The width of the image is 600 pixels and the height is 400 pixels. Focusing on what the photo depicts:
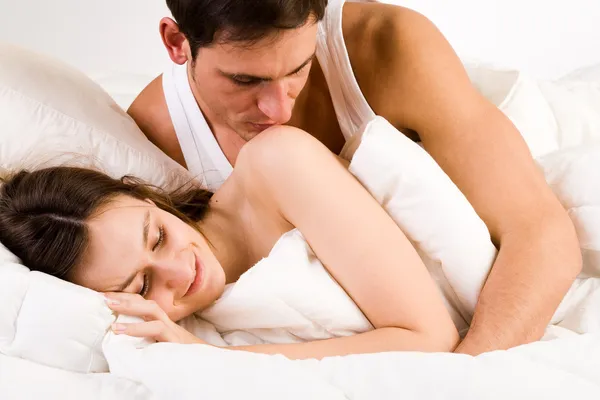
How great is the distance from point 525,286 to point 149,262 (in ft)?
1.99

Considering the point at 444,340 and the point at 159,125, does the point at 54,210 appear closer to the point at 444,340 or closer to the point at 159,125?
the point at 159,125

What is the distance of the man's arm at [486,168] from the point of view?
1359 mm

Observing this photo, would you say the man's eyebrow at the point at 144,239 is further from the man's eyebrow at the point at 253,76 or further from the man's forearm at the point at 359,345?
the man's eyebrow at the point at 253,76

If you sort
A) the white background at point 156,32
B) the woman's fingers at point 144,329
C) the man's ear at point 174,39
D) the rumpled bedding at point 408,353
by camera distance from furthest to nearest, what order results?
the white background at point 156,32, the man's ear at point 174,39, the woman's fingers at point 144,329, the rumpled bedding at point 408,353

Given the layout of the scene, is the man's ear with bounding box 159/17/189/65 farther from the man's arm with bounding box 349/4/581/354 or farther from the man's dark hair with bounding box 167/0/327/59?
the man's arm with bounding box 349/4/581/354

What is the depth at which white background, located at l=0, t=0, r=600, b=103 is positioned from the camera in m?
2.67

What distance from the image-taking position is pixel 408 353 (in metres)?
1.10

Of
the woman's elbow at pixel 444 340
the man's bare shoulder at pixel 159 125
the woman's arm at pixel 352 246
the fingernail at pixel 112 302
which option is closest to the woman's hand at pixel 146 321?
the fingernail at pixel 112 302

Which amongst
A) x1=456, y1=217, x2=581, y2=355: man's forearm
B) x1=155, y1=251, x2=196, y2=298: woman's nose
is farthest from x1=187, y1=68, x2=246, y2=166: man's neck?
x1=456, y1=217, x2=581, y2=355: man's forearm

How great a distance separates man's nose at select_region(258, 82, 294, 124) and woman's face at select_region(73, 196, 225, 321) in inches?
11.1

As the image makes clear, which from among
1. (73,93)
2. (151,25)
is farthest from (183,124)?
(151,25)

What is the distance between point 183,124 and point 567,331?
0.88 m

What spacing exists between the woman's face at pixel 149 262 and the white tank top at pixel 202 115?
0.43 meters

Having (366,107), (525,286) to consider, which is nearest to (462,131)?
(366,107)
